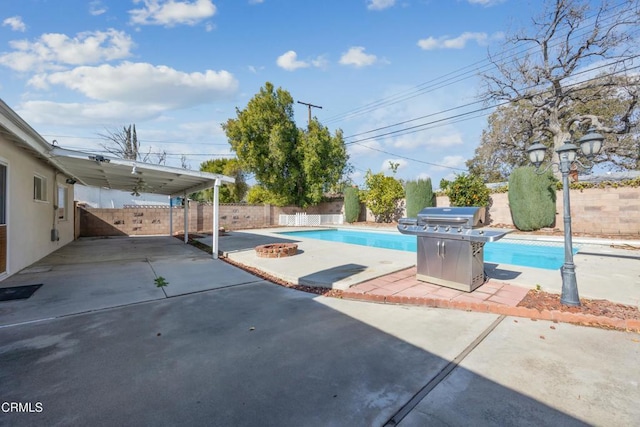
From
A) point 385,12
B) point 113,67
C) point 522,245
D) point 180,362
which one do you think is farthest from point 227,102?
point 180,362

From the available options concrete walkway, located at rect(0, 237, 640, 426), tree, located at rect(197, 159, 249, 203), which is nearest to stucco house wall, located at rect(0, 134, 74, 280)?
concrete walkway, located at rect(0, 237, 640, 426)

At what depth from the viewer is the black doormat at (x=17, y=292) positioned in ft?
15.1

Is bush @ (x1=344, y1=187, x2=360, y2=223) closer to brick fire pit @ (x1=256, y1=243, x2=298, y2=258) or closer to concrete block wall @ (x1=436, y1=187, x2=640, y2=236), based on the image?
concrete block wall @ (x1=436, y1=187, x2=640, y2=236)

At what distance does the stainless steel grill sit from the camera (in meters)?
4.64

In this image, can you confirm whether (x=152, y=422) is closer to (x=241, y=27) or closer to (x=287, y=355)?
(x=287, y=355)

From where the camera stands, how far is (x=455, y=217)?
4793 mm

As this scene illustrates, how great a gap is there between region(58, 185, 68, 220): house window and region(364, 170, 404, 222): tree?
52.7 ft

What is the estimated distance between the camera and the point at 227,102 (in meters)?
21.1

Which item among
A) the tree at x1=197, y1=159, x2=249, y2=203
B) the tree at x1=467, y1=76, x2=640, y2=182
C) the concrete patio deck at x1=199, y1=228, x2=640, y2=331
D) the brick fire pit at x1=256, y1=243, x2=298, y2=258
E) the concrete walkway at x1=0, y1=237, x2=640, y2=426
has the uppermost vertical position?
the tree at x1=467, y1=76, x2=640, y2=182

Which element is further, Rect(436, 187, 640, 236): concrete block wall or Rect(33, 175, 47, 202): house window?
Rect(436, 187, 640, 236): concrete block wall

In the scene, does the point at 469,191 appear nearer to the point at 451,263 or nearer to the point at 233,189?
the point at 451,263

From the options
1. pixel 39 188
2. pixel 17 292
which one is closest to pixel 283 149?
pixel 39 188

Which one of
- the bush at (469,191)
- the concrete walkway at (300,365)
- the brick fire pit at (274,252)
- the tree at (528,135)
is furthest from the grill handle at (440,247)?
the tree at (528,135)

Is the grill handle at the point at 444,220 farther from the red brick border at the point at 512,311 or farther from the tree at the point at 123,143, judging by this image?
the tree at the point at 123,143
